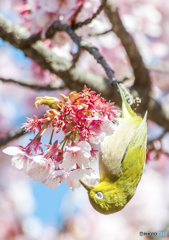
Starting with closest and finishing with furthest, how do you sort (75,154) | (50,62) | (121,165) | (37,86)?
(75,154), (121,165), (37,86), (50,62)

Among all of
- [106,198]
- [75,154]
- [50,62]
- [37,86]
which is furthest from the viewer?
[50,62]

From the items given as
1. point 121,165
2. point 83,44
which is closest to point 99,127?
point 83,44

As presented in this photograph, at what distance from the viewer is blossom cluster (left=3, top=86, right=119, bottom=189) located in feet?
4.10

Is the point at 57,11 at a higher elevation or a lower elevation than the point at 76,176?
higher

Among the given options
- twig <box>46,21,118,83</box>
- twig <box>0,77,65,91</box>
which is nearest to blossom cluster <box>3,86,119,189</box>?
twig <box>46,21,118,83</box>

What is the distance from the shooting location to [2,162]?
14.7ft

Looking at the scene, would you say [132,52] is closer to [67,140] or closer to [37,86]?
[37,86]

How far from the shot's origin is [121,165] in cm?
218

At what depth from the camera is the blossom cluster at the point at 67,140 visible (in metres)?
1.25

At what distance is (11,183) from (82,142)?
12.9ft

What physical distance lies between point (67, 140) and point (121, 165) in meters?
0.95

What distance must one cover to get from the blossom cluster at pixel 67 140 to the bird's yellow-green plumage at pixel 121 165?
0.69m

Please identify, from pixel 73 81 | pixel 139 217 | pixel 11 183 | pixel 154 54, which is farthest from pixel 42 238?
pixel 154 54

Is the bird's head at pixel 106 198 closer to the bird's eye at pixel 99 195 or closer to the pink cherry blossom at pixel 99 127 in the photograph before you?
the bird's eye at pixel 99 195
